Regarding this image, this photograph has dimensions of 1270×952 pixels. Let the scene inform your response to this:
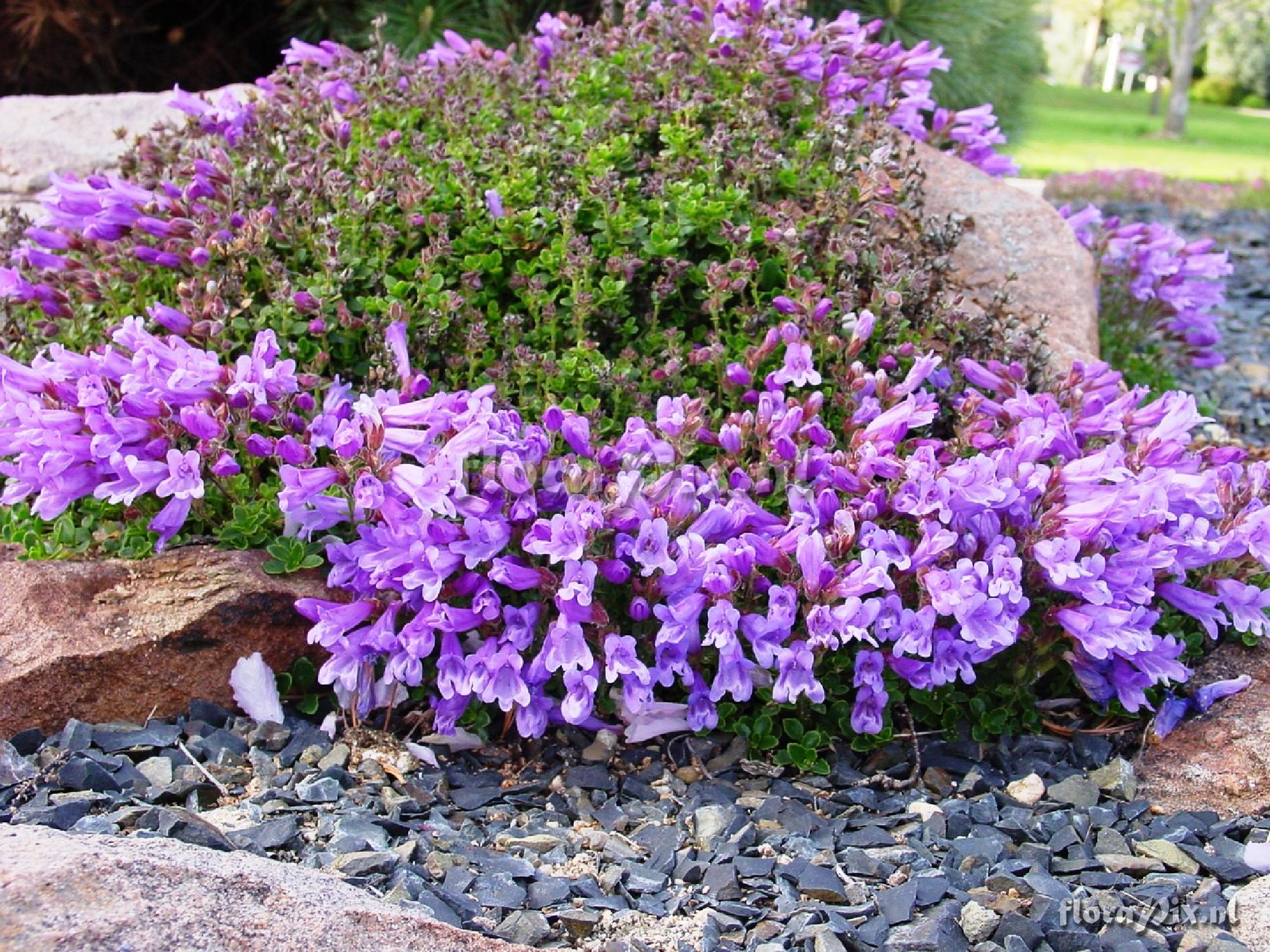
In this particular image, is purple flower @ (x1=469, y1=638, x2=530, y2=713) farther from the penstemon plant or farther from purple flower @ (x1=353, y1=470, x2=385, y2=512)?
purple flower @ (x1=353, y1=470, x2=385, y2=512)

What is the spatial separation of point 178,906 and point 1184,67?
3595 cm

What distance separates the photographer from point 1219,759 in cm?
276

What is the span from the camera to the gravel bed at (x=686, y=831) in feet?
7.01

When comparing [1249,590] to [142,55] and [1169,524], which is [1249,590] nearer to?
[1169,524]

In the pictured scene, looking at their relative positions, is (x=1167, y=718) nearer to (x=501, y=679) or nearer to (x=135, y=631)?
(x=501, y=679)

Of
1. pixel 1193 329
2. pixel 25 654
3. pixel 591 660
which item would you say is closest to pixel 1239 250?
pixel 1193 329

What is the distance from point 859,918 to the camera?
7.12ft

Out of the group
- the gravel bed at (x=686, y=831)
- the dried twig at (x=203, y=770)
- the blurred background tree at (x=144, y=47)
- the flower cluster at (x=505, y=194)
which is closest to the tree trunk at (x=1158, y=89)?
the blurred background tree at (x=144, y=47)

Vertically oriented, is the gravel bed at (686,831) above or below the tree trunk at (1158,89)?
below

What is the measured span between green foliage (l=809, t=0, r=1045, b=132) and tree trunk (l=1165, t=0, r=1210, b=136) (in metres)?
20.8

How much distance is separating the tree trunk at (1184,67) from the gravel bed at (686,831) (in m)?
31.9

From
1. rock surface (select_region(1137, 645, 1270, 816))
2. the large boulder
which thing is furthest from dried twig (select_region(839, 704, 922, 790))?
the large boulder

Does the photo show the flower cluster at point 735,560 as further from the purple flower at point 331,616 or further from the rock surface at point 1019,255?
the rock surface at point 1019,255

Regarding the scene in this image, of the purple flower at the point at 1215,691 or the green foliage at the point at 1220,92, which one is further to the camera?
the green foliage at the point at 1220,92
